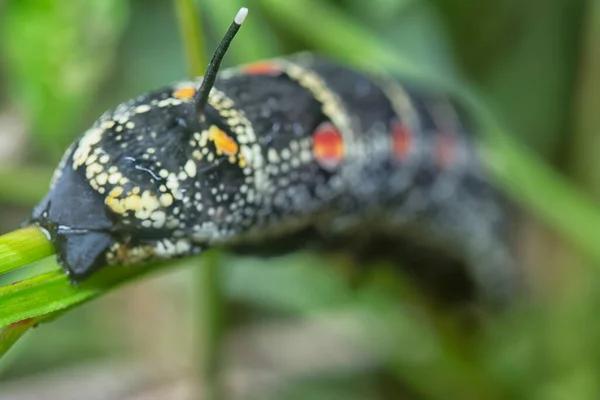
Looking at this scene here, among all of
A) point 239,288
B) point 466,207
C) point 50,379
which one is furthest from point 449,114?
point 50,379

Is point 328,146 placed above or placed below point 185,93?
below

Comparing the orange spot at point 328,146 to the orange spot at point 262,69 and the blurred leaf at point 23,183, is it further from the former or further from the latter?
the blurred leaf at point 23,183

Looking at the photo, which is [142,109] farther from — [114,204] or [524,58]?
[524,58]

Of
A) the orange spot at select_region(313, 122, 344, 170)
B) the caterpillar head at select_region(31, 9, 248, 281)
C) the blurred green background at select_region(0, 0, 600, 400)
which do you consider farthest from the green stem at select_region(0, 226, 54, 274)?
the blurred green background at select_region(0, 0, 600, 400)

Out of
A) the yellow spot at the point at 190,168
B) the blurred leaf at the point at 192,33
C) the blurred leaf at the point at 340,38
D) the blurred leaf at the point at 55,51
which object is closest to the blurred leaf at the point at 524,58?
the blurred leaf at the point at 340,38

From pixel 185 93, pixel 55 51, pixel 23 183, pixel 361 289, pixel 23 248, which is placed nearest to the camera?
pixel 23 248

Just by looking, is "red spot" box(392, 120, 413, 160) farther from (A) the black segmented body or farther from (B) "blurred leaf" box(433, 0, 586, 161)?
(B) "blurred leaf" box(433, 0, 586, 161)

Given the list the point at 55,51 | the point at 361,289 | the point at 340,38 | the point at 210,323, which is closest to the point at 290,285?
the point at 361,289
